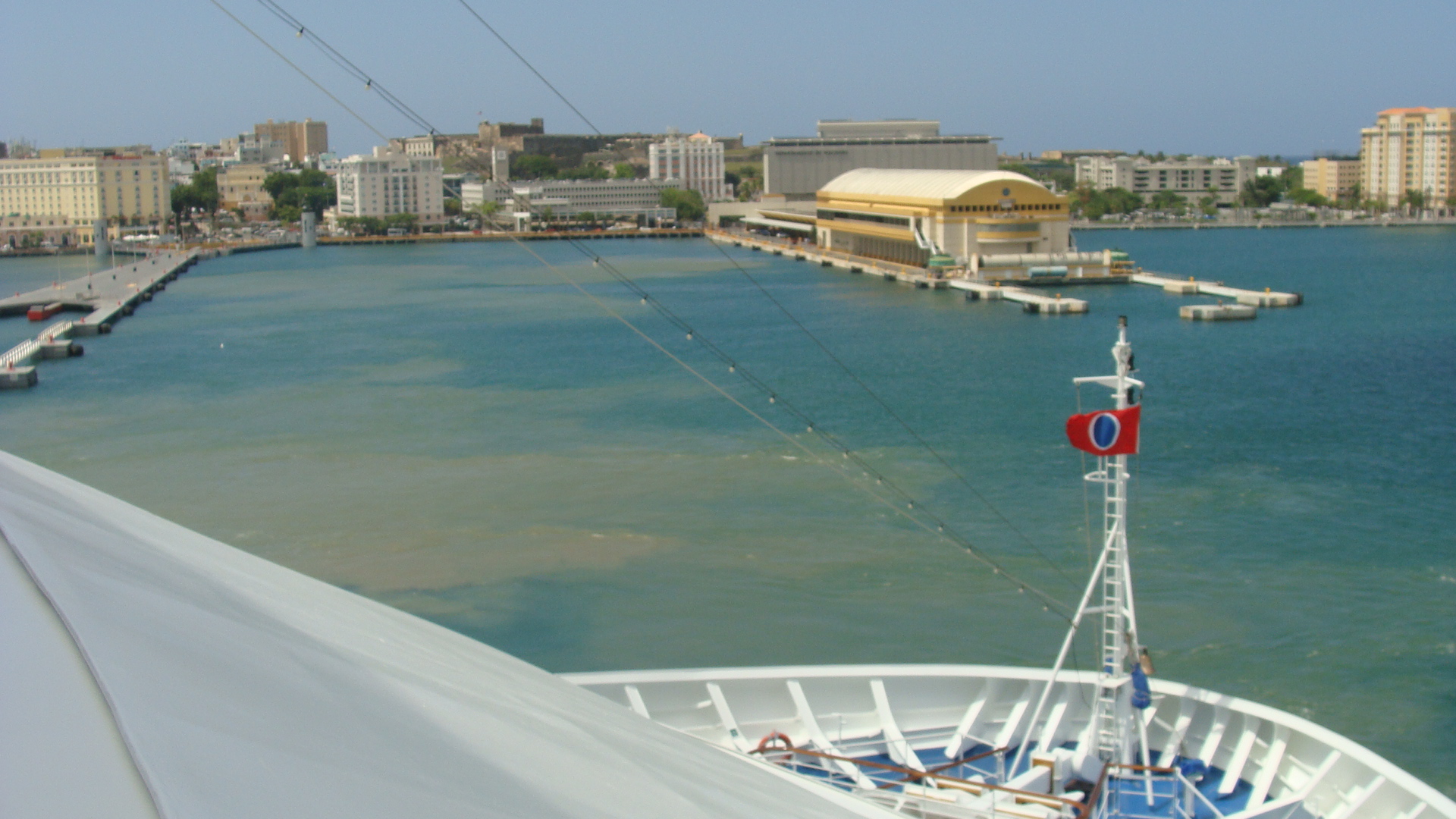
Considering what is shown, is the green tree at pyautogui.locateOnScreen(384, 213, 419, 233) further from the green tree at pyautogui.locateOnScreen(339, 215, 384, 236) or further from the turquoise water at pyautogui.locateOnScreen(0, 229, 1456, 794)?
the turquoise water at pyautogui.locateOnScreen(0, 229, 1456, 794)

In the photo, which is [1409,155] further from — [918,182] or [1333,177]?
[918,182]

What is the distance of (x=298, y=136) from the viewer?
205ft

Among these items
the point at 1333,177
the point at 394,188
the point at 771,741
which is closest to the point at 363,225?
the point at 394,188

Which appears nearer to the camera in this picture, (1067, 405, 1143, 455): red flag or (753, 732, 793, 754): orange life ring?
(1067, 405, 1143, 455): red flag

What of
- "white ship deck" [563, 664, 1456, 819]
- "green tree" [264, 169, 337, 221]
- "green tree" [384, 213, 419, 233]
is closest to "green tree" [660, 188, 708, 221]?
"green tree" [384, 213, 419, 233]

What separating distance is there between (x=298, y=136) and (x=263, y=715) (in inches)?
2606

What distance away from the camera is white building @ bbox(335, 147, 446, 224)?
117 feet

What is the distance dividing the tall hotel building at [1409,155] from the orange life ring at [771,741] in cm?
3867

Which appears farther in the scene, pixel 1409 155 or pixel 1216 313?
pixel 1409 155

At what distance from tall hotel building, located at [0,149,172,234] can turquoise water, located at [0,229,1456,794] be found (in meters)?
22.4

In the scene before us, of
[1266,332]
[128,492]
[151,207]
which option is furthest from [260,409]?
[151,207]

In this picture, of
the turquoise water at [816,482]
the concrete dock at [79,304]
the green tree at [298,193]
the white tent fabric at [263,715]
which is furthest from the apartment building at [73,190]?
the white tent fabric at [263,715]

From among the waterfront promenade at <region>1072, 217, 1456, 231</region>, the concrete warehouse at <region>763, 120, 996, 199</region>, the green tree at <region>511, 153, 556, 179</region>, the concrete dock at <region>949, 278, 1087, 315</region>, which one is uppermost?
the green tree at <region>511, 153, 556, 179</region>

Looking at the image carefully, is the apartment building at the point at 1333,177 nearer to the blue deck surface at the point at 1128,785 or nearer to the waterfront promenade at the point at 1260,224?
the waterfront promenade at the point at 1260,224
